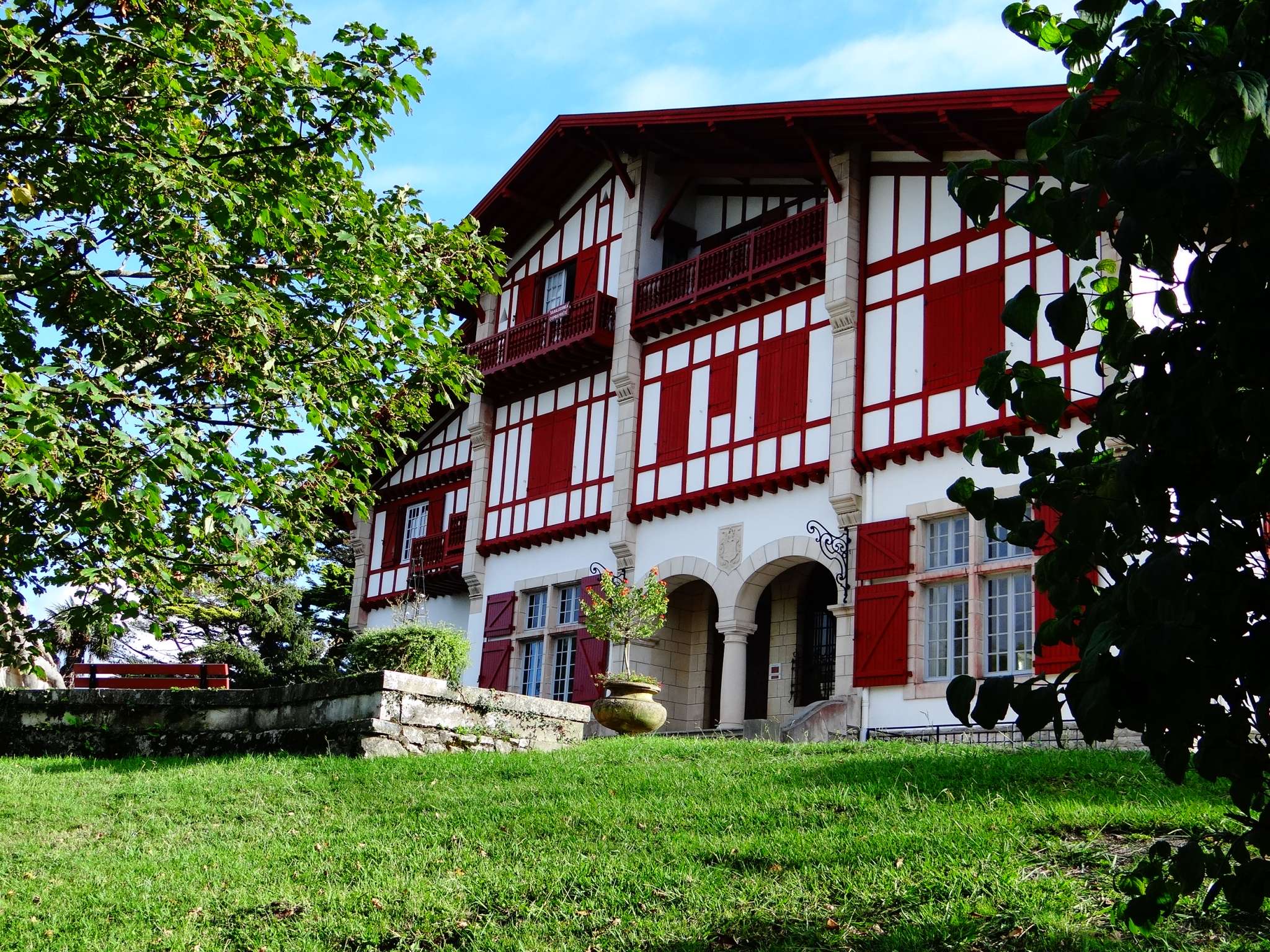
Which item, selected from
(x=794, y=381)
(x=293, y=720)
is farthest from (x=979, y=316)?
(x=293, y=720)

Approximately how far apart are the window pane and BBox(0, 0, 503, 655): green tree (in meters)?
11.9

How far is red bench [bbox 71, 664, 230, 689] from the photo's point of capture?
17.0m

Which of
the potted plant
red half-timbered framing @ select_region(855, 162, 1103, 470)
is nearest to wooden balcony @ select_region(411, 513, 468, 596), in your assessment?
the potted plant

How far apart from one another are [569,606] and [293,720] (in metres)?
8.72

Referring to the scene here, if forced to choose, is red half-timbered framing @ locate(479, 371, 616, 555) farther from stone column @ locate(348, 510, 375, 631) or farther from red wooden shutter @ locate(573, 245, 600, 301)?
stone column @ locate(348, 510, 375, 631)

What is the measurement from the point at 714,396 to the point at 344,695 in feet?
→ 28.6

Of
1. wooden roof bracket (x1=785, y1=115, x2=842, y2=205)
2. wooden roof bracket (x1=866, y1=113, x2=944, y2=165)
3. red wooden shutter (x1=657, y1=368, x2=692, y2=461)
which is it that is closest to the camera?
wooden roof bracket (x1=866, y1=113, x2=944, y2=165)

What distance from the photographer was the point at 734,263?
20.2 metres

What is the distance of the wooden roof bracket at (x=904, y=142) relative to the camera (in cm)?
1758

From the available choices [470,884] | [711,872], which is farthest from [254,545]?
[711,872]

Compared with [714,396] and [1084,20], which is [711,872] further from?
[714,396]

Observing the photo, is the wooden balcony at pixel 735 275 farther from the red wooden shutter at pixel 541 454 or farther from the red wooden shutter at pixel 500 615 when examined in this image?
the red wooden shutter at pixel 500 615

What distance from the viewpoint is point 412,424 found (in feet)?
41.0

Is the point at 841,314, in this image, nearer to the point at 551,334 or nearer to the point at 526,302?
the point at 551,334
